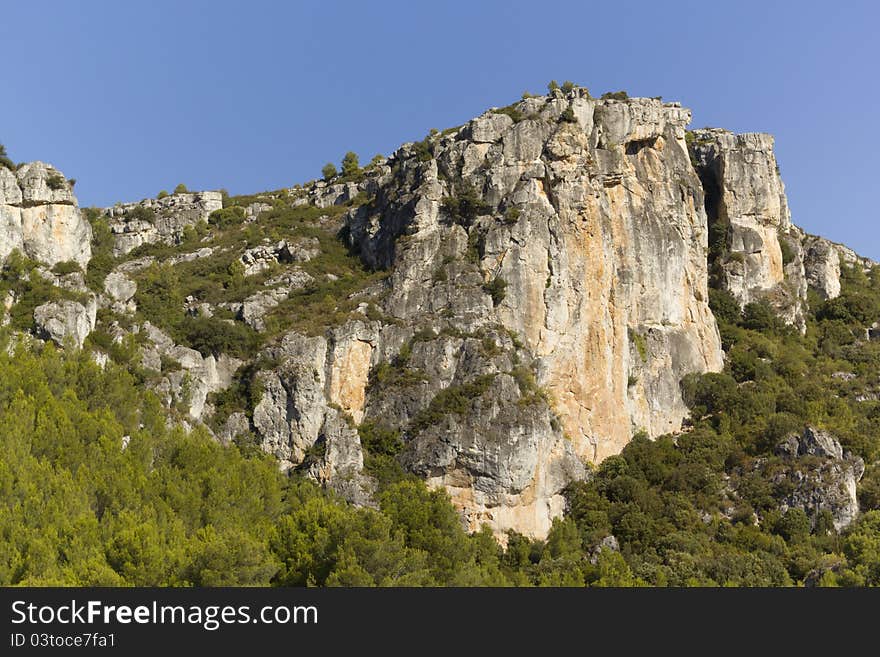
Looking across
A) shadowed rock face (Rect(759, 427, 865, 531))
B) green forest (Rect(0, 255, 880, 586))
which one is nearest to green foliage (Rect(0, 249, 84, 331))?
green forest (Rect(0, 255, 880, 586))

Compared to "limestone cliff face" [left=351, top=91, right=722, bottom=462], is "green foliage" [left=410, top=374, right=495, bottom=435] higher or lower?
lower

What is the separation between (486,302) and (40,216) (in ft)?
99.0

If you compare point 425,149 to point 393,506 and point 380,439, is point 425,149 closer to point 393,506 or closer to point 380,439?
point 380,439

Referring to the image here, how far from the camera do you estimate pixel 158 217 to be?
9606 centimetres

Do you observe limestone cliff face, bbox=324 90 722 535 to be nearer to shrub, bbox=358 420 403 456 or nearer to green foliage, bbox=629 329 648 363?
green foliage, bbox=629 329 648 363

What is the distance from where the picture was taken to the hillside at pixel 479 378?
45188 mm

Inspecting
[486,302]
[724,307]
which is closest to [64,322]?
[486,302]

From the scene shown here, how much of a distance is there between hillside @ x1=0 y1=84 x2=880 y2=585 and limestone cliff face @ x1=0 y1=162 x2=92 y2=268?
193 mm

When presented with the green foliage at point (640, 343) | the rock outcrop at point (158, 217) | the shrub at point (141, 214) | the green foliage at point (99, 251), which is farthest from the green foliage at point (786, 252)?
the shrub at point (141, 214)

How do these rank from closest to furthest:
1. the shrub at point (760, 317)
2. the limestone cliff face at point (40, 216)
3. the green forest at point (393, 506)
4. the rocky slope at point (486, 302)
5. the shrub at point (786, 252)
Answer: the green forest at point (393, 506)
the rocky slope at point (486, 302)
the limestone cliff face at point (40, 216)
the shrub at point (760, 317)
the shrub at point (786, 252)

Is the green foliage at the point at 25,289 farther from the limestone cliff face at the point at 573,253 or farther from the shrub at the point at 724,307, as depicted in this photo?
the shrub at the point at 724,307

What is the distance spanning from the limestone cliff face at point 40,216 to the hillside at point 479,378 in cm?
19

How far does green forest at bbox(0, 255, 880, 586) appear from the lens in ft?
120

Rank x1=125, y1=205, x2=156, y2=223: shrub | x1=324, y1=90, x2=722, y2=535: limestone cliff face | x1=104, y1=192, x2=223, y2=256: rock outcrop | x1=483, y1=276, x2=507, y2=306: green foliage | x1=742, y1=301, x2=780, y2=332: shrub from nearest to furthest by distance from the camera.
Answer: x1=324, y1=90, x2=722, y2=535: limestone cliff face → x1=483, y1=276, x2=507, y2=306: green foliage → x1=742, y1=301, x2=780, y2=332: shrub → x1=104, y1=192, x2=223, y2=256: rock outcrop → x1=125, y1=205, x2=156, y2=223: shrub
